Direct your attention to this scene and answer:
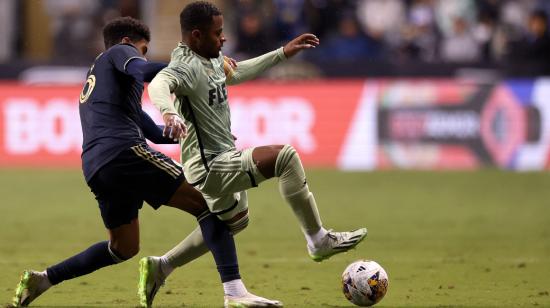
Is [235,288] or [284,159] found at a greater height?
[284,159]

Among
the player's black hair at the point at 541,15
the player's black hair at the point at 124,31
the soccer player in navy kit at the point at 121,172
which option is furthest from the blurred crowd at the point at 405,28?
the soccer player in navy kit at the point at 121,172

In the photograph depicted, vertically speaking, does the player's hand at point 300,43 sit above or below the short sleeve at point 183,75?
above

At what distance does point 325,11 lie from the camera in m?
19.6

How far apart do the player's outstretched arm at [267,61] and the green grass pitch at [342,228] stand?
1.52 m

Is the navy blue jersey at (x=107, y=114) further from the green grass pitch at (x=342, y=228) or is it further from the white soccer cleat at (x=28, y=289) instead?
the green grass pitch at (x=342, y=228)

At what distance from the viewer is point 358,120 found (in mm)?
17531

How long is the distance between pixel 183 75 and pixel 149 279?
1404mm

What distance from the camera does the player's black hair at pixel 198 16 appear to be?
677cm

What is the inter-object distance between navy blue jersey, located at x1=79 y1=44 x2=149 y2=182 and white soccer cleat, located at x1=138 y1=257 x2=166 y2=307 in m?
0.67

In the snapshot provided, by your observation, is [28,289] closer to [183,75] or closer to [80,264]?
[80,264]

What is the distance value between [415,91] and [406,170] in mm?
1267

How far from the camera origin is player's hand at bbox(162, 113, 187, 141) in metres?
5.86

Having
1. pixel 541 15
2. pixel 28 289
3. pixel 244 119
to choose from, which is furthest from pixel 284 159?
pixel 541 15

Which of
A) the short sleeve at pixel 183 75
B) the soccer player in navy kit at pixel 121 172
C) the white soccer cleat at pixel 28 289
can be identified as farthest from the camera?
the white soccer cleat at pixel 28 289
